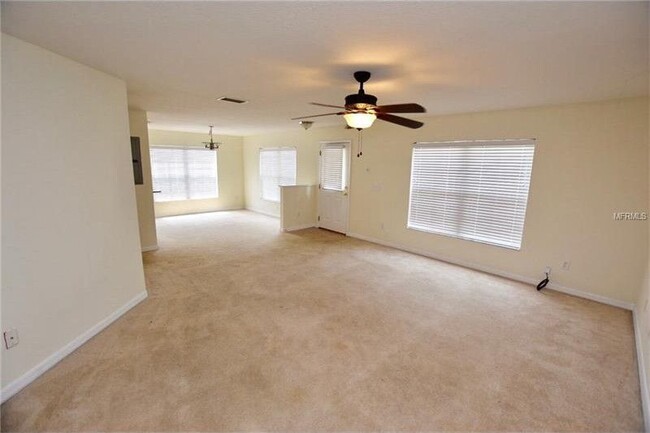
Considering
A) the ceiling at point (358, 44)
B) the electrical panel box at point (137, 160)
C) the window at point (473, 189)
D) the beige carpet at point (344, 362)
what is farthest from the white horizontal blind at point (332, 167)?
the electrical panel box at point (137, 160)

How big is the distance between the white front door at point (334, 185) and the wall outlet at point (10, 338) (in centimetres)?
489

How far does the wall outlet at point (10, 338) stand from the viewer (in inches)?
73.5

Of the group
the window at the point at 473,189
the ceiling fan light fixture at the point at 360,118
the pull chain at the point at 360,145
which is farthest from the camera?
the pull chain at the point at 360,145

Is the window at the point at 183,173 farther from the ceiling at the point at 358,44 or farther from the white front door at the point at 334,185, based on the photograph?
the ceiling at the point at 358,44

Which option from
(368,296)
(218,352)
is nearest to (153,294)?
(218,352)

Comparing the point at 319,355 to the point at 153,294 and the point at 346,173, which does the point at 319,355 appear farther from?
the point at 346,173

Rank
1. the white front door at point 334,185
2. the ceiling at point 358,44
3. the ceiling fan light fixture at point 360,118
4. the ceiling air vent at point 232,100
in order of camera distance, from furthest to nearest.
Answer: the white front door at point 334,185 < the ceiling air vent at point 232,100 < the ceiling fan light fixture at point 360,118 < the ceiling at point 358,44

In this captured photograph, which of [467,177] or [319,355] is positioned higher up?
[467,177]

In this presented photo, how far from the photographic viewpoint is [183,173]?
25.5ft

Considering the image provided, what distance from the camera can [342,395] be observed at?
195cm

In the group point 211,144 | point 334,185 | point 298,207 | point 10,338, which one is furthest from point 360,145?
point 10,338

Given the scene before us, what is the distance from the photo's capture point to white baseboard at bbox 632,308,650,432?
180 centimetres

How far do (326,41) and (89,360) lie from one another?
112 inches

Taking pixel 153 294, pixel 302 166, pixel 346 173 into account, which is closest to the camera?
pixel 153 294
